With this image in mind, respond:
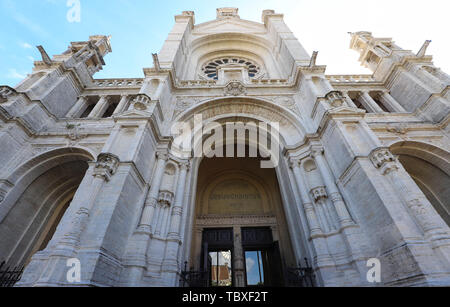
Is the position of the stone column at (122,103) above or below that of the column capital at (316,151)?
above

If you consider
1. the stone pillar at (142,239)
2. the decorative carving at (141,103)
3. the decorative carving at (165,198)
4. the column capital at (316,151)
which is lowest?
the stone pillar at (142,239)

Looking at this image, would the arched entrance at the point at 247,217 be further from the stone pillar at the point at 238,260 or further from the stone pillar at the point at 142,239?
the stone pillar at the point at 142,239

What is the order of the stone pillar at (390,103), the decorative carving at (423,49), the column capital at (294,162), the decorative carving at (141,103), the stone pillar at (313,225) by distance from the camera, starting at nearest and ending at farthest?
the stone pillar at (313,225), the decorative carving at (141,103), the column capital at (294,162), the stone pillar at (390,103), the decorative carving at (423,49)

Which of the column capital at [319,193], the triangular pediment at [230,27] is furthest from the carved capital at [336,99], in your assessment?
the triangular pediment at [230,27]

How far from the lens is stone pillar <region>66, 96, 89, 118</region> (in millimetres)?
10406

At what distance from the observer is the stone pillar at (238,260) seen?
8.95 m

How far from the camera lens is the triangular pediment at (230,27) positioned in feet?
60.6

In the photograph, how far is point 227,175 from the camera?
14.6 metres

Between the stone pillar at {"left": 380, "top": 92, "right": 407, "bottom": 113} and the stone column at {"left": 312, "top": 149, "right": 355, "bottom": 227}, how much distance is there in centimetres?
639

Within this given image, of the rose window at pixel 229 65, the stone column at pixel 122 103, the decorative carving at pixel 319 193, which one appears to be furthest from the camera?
the rose window at pixel 229 65

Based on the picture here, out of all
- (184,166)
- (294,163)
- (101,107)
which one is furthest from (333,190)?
(101,107)

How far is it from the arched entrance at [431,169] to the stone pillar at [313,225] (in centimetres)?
434

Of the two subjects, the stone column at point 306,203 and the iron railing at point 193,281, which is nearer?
the iron railing at point 193,281

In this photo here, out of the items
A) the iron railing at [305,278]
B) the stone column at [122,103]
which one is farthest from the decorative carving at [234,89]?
the iron railing at [305,278]
